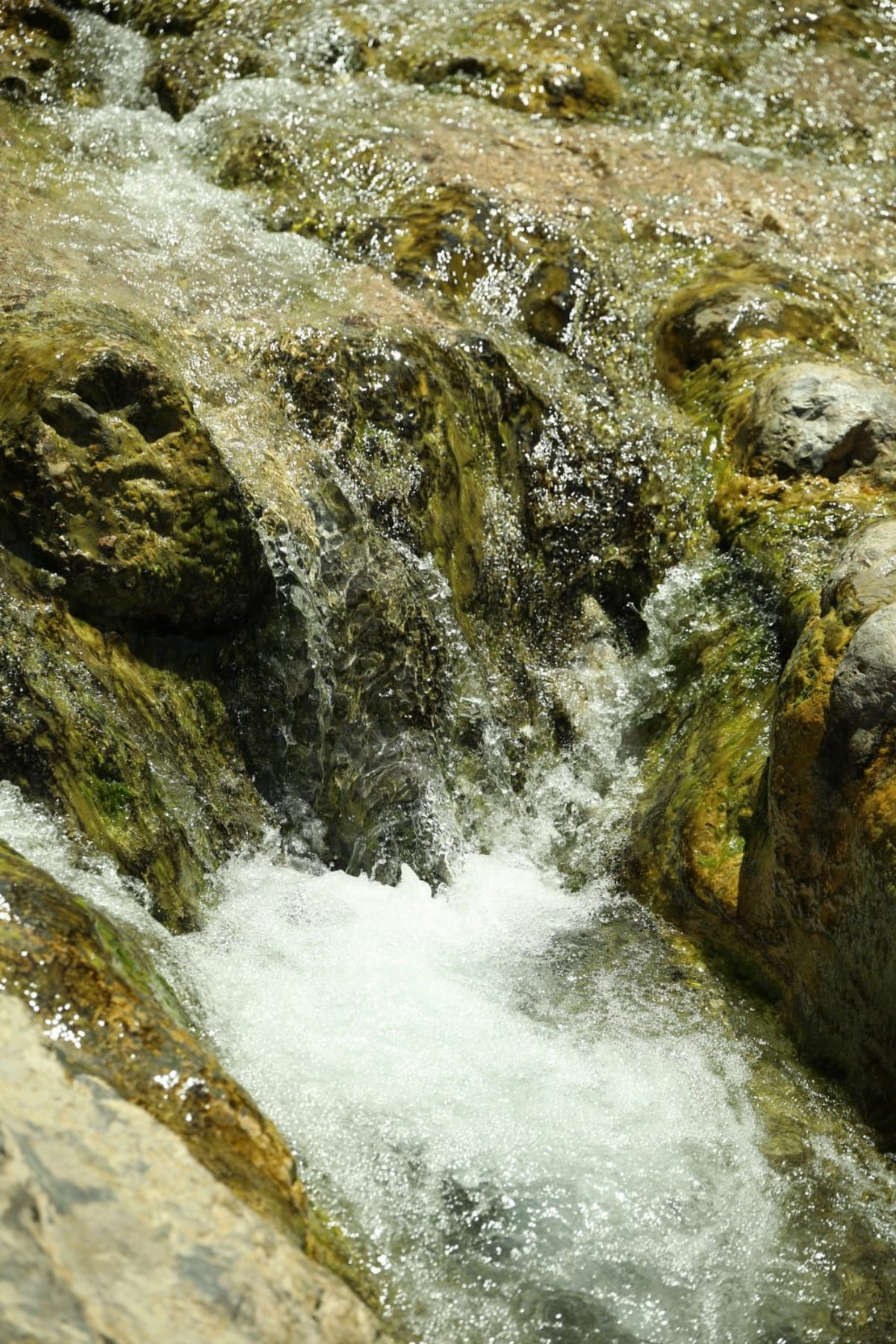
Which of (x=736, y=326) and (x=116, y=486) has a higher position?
(x=736, y=326)

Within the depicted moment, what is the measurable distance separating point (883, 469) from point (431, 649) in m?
2.31

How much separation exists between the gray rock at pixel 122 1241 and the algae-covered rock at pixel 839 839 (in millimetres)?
2042

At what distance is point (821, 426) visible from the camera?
19.8 ft

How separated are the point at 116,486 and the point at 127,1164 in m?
2.62

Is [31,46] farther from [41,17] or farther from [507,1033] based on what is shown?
[507,1033]

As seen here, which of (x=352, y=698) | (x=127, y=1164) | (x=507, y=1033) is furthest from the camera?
(x=352, y=698)

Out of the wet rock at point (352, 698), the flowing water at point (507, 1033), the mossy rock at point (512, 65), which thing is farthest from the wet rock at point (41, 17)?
the wet rock at point (352, 698)

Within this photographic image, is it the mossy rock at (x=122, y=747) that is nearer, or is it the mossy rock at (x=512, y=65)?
the mossy rock at (x=122, y=747)

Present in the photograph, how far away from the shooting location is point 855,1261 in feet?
10.6

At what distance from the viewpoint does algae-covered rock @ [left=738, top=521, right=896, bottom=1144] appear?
3.76 metres

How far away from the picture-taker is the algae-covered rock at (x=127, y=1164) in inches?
80.4

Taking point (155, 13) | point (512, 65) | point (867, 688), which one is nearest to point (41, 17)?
point (155, 13)

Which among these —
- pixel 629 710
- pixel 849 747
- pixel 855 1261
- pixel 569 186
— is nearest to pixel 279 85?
pixel 569 186

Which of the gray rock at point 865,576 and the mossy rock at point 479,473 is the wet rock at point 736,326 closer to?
the mossy rock at point 479,473
